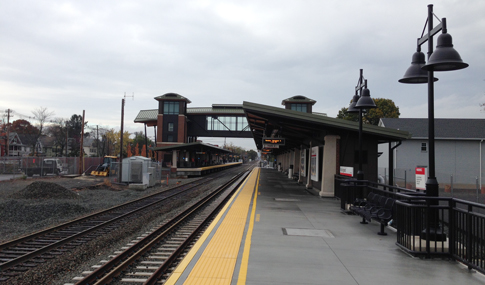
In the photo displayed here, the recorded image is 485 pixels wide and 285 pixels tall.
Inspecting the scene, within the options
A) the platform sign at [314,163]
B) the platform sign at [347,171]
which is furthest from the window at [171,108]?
the platform sign at [347,171]

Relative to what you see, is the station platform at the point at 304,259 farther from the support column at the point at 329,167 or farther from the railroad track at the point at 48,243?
the support column at the point at 329,167

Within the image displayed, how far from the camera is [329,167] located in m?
17.2

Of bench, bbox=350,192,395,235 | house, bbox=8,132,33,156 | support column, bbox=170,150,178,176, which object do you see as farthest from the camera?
house, bbox=8,132,33,156

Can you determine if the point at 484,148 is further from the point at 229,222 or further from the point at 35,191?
the point at 35,191

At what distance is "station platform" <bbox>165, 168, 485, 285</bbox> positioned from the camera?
5.34 metres

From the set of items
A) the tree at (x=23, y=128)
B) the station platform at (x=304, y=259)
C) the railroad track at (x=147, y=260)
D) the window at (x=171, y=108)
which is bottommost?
the railroad track at (x=147, y=260)

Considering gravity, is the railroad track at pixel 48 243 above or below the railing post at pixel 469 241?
below

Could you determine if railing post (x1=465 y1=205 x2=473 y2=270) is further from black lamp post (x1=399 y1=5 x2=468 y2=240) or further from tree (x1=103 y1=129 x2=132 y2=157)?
tree (x1=103 y1=129 x2=132 y2=157)

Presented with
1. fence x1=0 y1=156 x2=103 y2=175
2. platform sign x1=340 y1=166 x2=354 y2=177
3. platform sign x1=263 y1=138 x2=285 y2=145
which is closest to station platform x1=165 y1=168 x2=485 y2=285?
platform sign x1=340 y1=166 x2=354 y2=177

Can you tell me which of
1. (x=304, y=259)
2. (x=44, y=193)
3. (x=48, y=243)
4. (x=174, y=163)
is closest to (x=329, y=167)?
(x=304, y=259)

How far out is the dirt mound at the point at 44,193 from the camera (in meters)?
18.0

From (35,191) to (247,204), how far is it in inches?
471

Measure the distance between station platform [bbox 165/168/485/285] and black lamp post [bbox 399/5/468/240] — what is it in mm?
1281

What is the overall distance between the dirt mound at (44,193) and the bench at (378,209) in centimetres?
1531
